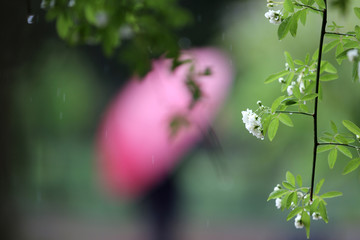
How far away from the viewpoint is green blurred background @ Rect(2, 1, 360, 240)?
4355 mm

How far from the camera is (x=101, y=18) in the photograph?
32.6 inches

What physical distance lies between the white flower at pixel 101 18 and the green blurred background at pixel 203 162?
123 inches

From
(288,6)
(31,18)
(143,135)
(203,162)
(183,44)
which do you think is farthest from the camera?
(203,162)

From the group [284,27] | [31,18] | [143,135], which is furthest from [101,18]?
[143,135]

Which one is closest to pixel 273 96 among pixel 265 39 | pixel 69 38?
pixel 265 39

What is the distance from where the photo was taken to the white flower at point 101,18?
0.81 metres

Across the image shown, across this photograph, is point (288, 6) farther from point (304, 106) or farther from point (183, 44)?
point (183, 44)

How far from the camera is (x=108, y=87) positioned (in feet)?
20.7

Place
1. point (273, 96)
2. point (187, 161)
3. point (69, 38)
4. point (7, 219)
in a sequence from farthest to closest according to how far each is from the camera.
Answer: point (187, 161) < point (273, 96) < point (7, 219) < point (69, 38)

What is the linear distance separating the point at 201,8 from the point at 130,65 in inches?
182

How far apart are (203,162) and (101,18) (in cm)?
561

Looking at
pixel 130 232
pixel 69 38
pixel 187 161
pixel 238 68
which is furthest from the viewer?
pixel 130 232

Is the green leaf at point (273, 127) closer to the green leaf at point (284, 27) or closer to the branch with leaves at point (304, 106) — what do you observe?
the branch with leaves at point (304, 106)

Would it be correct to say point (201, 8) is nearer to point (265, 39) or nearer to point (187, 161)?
point (265, 39)
